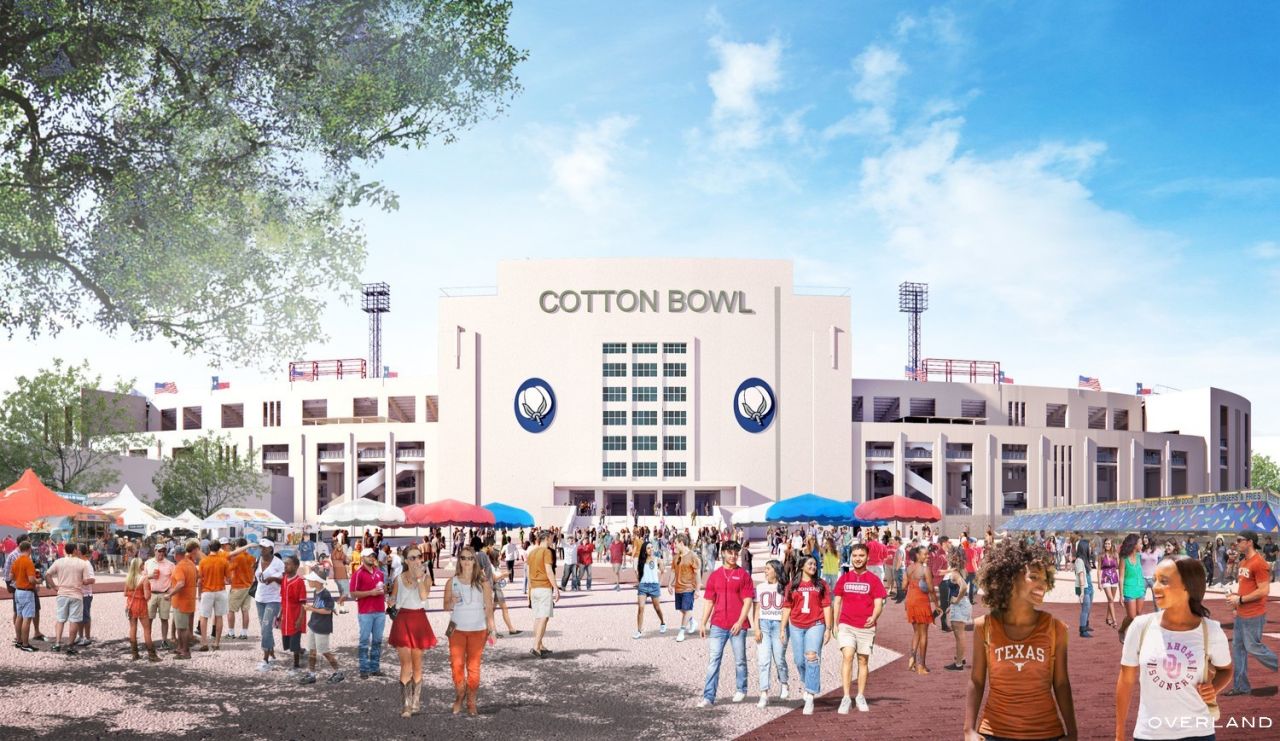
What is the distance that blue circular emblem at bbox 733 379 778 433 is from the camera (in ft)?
236

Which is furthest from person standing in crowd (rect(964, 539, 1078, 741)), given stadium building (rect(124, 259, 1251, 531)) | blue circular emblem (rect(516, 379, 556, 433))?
blue circular emblem (rect(516, 379, 556, 433))

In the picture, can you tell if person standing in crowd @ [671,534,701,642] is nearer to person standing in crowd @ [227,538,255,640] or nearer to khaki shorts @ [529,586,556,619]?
khaki shorts @ [529,586,556,619]

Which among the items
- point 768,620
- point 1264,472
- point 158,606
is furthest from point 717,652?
point 1264,472

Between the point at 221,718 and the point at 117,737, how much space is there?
111cm

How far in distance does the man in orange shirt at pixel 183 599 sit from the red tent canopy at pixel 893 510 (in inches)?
657

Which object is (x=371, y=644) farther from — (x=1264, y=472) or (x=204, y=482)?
(x=1264, y=472)

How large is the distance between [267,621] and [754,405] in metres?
59.2

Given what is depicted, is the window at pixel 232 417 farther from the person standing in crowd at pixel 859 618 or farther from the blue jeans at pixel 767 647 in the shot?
the person standing in crowd at pixel 859 618

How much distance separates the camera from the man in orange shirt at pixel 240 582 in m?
16.9

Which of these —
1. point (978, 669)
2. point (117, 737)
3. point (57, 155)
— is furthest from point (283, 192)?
point (978, 669)

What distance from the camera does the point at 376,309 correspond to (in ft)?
295

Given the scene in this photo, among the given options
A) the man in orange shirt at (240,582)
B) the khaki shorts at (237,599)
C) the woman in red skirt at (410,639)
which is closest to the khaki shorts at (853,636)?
the woman in red skirt at (410,639)

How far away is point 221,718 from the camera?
11164 millimetres

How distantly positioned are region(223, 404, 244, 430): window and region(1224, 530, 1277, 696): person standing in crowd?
81.5 meters
